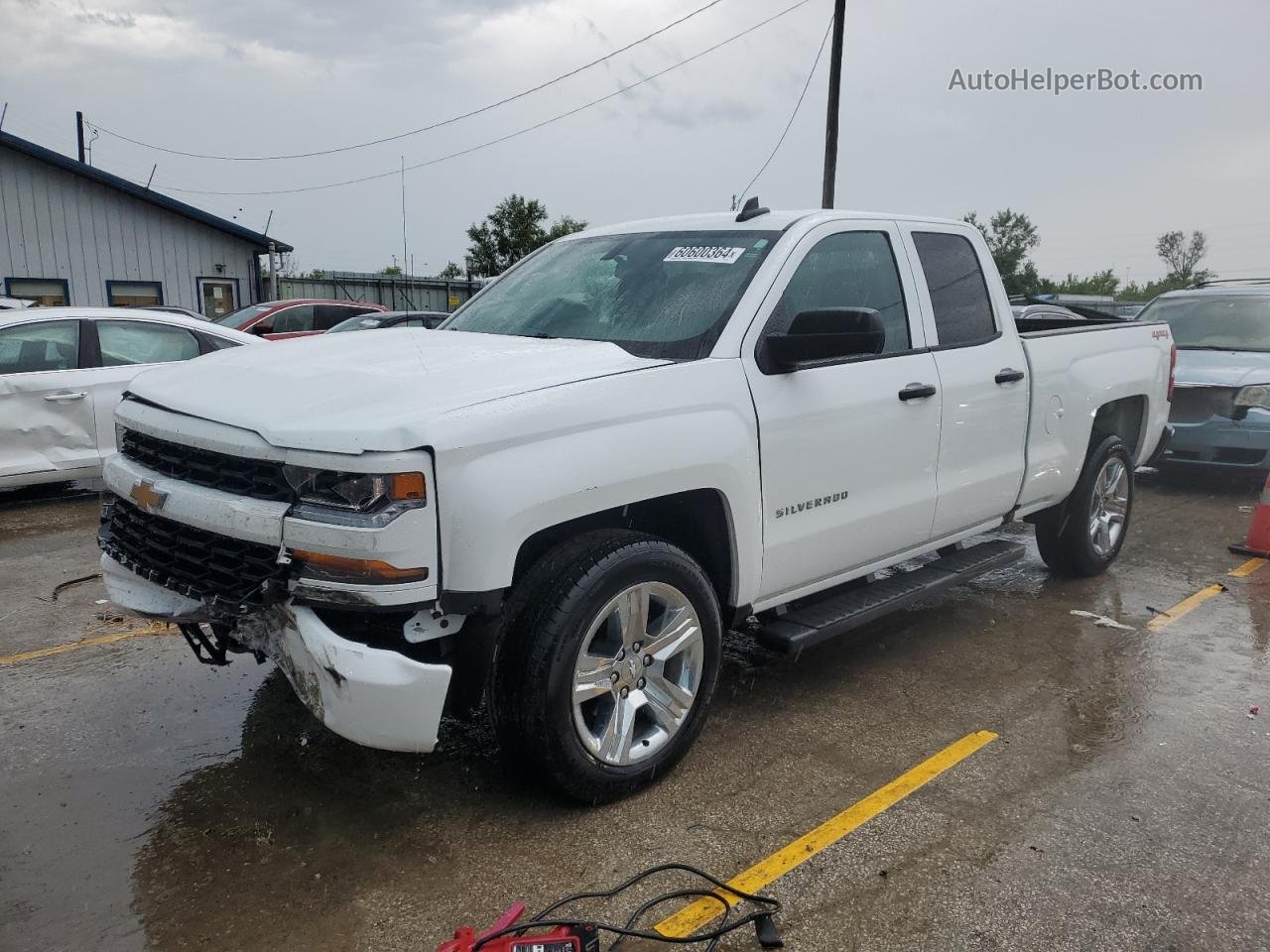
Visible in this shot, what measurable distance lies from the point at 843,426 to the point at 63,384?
6332 millimetres

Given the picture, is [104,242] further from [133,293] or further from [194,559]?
[194,559]

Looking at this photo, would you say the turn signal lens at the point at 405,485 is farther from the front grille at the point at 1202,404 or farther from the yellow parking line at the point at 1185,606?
the front grille at the point at 1202,404

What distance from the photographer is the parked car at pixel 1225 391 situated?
8109 millimetres

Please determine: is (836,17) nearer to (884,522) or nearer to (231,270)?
(231,270)

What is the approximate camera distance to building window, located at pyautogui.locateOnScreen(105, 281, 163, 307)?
1955cm

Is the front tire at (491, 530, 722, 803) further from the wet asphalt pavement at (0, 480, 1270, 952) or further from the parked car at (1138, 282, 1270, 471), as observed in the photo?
the parked car at (1138, 282, 1270, 471)

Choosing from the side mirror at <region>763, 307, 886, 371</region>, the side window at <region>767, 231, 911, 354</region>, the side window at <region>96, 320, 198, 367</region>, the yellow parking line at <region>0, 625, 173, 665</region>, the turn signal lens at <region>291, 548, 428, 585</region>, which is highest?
the side window at <region>767, 231, 911, 354</region>

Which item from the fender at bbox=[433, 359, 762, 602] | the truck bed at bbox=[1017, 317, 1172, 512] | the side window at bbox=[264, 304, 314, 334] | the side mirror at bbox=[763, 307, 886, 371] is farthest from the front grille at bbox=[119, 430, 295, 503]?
the side window at bbox=[264, 304, 314, 334]

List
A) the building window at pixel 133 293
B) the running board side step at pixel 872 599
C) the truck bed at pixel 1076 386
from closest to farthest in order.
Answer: the running board side step at pixel 872 599 → the truck bed at pixel 1076 386 → the building window at pixel 133 293

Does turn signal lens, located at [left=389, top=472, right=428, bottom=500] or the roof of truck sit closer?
turn signal lens, located at [left=389, top=472, right=428, bottom=500]

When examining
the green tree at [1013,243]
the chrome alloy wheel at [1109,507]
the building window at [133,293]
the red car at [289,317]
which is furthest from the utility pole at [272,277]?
the green tree at [1013,243]

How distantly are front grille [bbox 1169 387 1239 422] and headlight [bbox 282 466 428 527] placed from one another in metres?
7.68

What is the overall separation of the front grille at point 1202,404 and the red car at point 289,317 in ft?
35.3

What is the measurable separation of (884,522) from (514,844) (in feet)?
6.51
